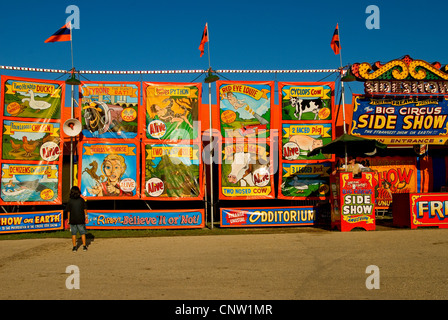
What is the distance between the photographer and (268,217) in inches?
585

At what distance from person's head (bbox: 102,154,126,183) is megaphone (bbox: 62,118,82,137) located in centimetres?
134

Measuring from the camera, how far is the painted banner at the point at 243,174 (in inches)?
589

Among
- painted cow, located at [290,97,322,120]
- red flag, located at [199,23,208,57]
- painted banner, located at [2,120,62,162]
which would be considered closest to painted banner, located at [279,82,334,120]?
painted cow, located at [290,97,322,120]

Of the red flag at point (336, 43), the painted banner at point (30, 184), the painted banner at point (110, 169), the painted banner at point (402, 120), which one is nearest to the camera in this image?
the painted banner at point (30, 184)

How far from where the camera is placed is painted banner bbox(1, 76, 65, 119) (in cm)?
1415

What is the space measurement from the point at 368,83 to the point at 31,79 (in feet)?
39.5

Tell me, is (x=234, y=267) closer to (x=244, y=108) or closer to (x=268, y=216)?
(x=268, y=216)

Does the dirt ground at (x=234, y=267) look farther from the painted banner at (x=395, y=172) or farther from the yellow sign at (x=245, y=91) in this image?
the painted banner at (x=395, y=172)

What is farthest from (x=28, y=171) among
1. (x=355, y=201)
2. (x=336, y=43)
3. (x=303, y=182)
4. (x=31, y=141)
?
(x=336, y=43)

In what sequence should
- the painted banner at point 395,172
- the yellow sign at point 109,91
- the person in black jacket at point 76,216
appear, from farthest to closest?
the painted banner at point 395,172 → the yellow sign at point 109,91 → the person in black jacket at point 76,216

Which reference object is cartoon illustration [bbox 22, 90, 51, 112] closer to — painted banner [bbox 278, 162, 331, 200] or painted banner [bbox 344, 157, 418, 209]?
painted banner [bbox 278, 162, 331, 200]

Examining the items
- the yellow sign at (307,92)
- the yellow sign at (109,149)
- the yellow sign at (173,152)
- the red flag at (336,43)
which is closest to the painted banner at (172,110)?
the yellow sign at (173,152)

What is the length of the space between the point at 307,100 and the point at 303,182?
2967mm

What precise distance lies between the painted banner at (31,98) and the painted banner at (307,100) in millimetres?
7858
